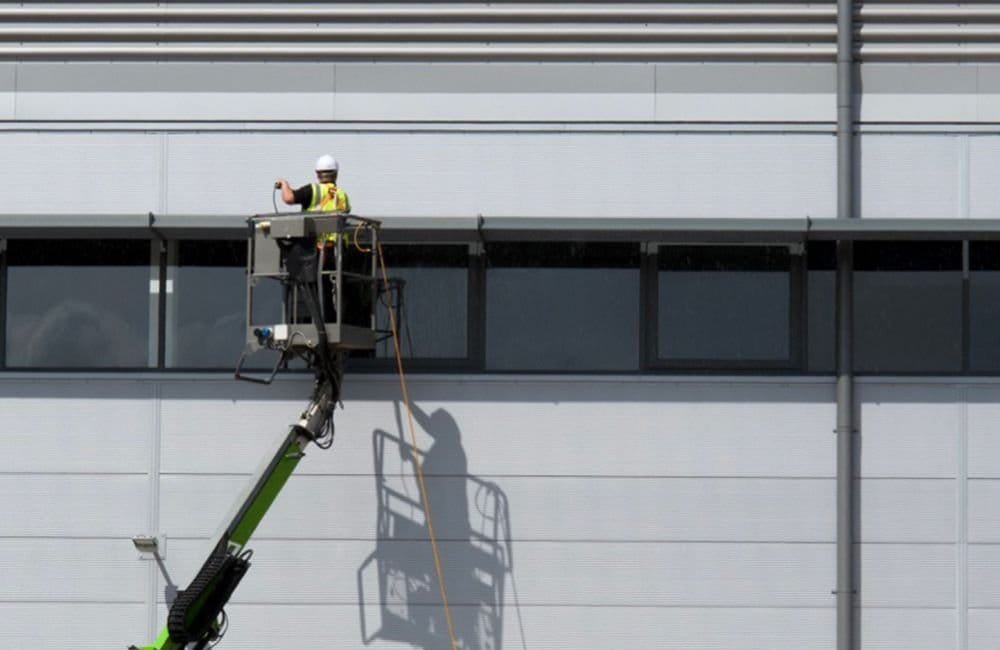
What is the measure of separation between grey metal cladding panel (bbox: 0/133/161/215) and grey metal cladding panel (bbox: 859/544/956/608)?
5253 millimetres

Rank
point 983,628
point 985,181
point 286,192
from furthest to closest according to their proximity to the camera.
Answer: point 985,181, point 983,628, point 286,192

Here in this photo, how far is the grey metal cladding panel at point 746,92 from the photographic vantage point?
35.4 feet

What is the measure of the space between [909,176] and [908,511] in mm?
2180

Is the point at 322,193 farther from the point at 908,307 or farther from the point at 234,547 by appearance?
the point at 908,307

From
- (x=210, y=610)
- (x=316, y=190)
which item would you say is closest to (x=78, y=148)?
(x=316, y=190)

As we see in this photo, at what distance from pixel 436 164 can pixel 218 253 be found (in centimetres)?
157

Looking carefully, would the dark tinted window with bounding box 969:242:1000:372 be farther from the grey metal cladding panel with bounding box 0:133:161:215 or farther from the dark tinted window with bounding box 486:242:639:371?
the grey metal cladding panel with bounding box 0:133:161:215

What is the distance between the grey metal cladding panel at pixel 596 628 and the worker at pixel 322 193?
259 cm

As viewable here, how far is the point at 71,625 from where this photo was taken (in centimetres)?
1064

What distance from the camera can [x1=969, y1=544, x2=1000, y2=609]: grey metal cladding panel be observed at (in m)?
10.5

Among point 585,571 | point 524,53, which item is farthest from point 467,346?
point 524,53

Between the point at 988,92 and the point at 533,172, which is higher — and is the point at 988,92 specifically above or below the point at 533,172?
above
